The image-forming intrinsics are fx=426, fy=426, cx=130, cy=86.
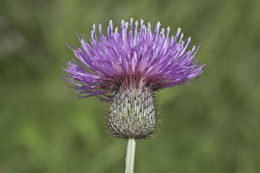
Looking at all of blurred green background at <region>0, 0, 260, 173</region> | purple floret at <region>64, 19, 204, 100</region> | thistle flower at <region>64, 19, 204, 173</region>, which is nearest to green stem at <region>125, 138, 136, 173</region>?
thistle flower at <region>64, 19, 204, 173</region>

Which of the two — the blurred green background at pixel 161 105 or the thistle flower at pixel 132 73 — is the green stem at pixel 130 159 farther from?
the blurred green background at pixel 161 105

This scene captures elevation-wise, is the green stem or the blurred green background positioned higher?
the blurred green background

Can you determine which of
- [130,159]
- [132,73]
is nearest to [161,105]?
[132,73]

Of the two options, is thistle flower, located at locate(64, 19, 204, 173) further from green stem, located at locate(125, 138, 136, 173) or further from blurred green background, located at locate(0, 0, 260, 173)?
blurred green background, located at locate(0, 0, 260, 173)

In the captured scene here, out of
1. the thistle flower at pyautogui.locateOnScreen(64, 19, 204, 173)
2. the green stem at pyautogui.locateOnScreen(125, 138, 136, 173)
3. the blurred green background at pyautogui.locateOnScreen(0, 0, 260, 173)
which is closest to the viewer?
the green stem at pyautogui.locateOnScreen(125, 138, 136, 173)

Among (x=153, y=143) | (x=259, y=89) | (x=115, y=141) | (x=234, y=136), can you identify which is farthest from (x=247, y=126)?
(x=115, y=141)

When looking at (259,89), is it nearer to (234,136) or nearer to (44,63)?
(234,136)

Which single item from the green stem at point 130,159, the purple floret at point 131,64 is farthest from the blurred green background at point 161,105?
the green stem at point 130,159
